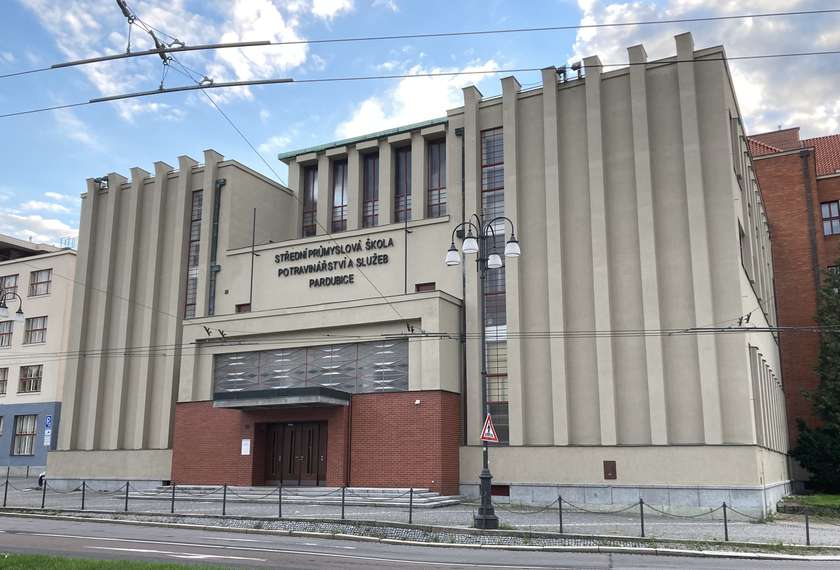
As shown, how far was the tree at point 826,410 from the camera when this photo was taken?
1460 inches

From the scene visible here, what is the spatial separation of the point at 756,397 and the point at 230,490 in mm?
20240

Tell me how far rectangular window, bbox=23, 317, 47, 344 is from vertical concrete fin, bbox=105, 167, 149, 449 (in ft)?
47.1

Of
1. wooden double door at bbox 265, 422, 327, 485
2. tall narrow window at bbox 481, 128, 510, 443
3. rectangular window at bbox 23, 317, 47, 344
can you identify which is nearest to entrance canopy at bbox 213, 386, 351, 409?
wooden double door at bbox 265, 422, 327, 485

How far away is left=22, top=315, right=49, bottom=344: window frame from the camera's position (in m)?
51.8

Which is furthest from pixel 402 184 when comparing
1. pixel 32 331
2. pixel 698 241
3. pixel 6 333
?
pixel 6 333

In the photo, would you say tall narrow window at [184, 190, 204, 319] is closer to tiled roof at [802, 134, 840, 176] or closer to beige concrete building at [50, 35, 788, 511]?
beige concrete building at [50, 35, 788, 511]

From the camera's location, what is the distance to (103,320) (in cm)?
4059

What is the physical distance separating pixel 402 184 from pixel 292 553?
24606 millimetres

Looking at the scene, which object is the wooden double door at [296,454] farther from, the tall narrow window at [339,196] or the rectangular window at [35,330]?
the rectangular window at [35,330]

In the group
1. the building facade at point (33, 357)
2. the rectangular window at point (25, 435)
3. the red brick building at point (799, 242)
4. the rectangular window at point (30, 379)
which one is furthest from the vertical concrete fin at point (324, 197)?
the red brick building at point (799, 242)

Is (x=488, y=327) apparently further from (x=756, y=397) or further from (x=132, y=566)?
(x=132, y=566)

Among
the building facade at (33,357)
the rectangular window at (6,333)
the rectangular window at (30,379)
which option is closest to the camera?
the building facade at (33,357)

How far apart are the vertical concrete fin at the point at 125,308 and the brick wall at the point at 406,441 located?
14854 millimetres

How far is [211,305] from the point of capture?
37.8 m
